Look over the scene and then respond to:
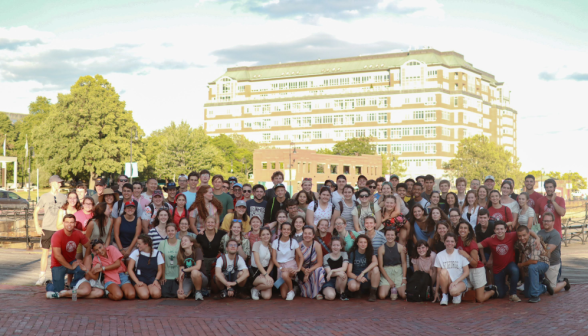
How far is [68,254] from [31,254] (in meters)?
7.51

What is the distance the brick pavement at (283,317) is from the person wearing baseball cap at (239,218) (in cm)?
156

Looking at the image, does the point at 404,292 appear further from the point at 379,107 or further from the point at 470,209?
the point at 379,107

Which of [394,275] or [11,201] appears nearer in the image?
[394,275]

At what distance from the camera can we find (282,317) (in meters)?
9.38

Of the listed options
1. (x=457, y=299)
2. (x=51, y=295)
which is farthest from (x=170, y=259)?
(x=457, y=299)

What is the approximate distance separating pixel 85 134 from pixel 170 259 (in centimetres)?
5308

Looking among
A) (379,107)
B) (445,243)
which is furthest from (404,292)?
(379,107)

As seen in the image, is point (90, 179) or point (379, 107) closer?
point (90, 179)

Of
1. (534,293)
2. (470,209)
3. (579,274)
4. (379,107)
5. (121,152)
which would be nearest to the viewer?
(534,293)

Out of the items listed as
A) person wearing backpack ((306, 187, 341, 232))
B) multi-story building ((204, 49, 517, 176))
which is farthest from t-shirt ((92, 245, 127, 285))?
multi-story building ((204, 49, 517, 176))

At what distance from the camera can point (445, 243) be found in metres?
10.6

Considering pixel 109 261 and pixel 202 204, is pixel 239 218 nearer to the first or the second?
pixel 202 204

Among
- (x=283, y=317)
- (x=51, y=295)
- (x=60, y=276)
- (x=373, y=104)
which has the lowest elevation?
(x=283, y=317)

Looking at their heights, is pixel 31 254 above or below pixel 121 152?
below
